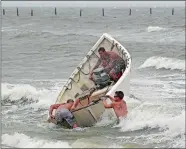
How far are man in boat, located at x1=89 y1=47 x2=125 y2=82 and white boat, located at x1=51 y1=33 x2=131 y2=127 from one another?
0.64 feet

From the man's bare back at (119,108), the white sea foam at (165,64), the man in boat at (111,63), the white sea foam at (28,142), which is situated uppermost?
the man in boat at (111,63)

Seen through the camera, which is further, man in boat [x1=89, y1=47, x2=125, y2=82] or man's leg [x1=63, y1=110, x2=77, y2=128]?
man in boat [x1=89, y1=47, x2=125, y2=82]

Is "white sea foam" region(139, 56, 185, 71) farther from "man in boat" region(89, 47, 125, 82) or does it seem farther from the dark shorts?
the dark shorts

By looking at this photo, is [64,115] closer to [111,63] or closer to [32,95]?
[111,63]

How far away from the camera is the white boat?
10.8 m

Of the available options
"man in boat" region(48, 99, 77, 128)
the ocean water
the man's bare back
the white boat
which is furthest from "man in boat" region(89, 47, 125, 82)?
"man in boat" region(48, 99, 77, 128)

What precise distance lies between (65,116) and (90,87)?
238 cm

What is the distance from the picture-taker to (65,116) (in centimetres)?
1069

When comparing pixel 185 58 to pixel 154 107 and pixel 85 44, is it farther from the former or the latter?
pixel 154 107

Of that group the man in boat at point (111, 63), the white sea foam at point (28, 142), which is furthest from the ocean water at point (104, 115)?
the man in boat at point (111, 63)

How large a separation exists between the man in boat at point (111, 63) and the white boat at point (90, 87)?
0.20 m

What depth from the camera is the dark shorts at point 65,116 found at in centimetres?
1066

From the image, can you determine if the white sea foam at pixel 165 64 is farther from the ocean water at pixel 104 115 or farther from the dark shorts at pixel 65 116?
the dark shorts at pixel 65 116

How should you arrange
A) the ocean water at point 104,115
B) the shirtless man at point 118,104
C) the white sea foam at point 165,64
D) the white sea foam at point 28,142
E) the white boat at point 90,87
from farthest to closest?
the white sea foam at point 165,64 < the white boat at point 90,87 < the shirtless man at point 118,104 < the ocean water at point 104,115 < the white sea foam at point 28,142
